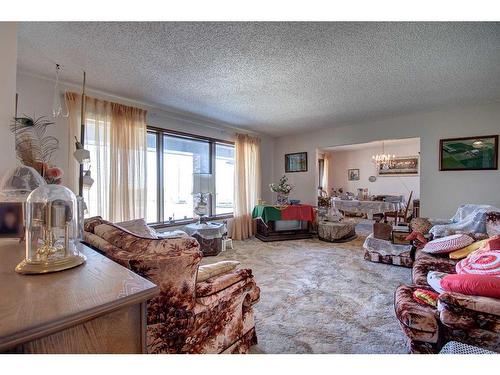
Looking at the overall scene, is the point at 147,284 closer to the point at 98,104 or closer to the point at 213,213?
the point at 98,104

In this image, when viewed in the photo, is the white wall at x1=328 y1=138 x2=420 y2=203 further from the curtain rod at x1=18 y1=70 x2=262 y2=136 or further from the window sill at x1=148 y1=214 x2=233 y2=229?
the window sill at x1=148 y1=214 x2=233 y2=229

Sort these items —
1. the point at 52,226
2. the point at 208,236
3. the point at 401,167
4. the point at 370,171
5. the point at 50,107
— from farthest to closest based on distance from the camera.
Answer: the point at 370,171
the point at 401,167
the point at 208,236
the point at 50,107
the point at 52,226

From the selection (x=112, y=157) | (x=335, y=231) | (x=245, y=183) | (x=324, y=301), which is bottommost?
(x=324, y=301)

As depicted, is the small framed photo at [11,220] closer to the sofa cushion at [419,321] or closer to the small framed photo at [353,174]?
the sofa cushion at [419,321]

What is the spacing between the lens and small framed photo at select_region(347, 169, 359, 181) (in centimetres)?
866

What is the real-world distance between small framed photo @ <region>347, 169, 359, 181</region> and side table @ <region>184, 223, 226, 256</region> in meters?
6.48

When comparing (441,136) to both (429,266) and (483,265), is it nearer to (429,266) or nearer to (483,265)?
(429,266)

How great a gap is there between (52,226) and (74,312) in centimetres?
63

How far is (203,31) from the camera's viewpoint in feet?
6.15

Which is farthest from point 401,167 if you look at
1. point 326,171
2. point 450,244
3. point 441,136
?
point 450,244

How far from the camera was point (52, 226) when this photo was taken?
104cm

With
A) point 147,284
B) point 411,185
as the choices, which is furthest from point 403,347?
point 411,185
